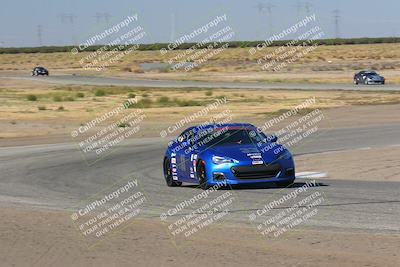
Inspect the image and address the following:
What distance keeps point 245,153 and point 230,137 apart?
1118 millimetres

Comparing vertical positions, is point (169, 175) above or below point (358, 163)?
above

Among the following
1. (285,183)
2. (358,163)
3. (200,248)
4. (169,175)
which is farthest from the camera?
(358,163)

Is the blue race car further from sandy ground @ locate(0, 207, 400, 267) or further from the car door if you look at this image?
sandy ground @ locate(0, 207, 400, 267)

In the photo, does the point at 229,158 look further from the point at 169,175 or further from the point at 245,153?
the point at 169,175

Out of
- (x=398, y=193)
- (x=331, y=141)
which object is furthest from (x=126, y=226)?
(x=331, y=141)

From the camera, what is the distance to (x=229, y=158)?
18078 millimetres

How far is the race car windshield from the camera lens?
18922 mm

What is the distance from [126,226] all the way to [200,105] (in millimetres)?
43840

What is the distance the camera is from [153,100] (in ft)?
205

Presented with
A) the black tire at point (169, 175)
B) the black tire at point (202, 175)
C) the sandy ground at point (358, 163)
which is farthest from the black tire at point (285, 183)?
the sandy ground at point (358, 163)

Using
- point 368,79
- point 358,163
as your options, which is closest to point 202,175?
point 358,163

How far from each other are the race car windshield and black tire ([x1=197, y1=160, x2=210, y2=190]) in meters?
0.53

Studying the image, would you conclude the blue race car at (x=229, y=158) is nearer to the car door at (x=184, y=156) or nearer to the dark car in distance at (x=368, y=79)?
the car door at (x=184, y=156)

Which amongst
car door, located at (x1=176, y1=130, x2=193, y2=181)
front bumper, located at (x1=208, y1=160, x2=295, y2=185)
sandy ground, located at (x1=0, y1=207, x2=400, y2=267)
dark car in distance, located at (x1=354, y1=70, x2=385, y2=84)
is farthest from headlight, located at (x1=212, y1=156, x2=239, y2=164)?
dark car in distance, located at (x1=354, y1=70, x2=385, y2=84)
